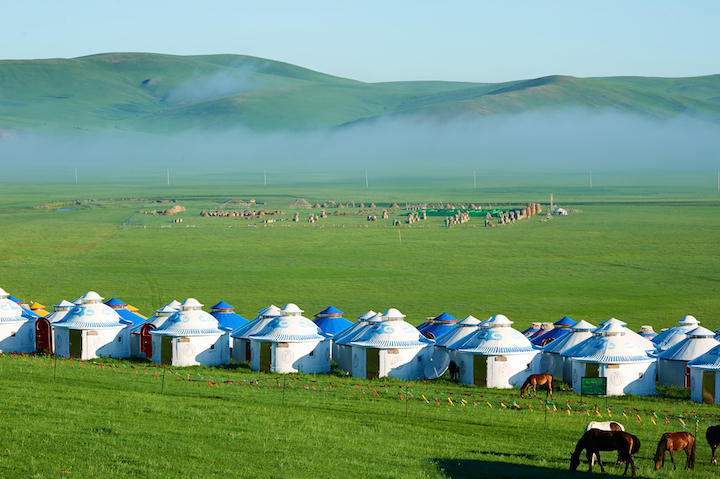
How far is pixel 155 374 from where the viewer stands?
157 ft

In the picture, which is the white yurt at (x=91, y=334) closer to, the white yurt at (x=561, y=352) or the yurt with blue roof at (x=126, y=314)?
the yurt with blue roof at (x=126, y=314)

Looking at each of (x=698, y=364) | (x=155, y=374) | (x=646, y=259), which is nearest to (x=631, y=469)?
(x=698, y=364)

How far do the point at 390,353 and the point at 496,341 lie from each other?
18.9 ft

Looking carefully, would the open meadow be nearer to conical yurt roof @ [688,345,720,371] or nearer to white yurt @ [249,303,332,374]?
white yurt @ [249,303,332,374]

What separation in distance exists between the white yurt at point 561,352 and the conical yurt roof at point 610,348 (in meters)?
1.45

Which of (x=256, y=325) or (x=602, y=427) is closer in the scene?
(x=602, y=427)

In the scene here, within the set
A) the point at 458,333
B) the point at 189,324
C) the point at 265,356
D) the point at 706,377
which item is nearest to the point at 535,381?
the point at 706,377

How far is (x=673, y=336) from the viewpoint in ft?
175

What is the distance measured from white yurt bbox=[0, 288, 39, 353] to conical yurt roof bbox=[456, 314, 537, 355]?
27.6 meters

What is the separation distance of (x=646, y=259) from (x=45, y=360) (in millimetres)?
83863

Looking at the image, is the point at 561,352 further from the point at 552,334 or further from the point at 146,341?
the point at 146,341

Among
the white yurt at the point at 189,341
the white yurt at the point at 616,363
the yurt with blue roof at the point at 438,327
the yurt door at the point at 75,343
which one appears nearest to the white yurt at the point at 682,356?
the white yurt at the point at 616,363

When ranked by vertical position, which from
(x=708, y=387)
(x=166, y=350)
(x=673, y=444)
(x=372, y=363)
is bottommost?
(x=708, y=387)

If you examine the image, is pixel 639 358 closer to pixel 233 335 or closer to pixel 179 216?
pixel 233 335
